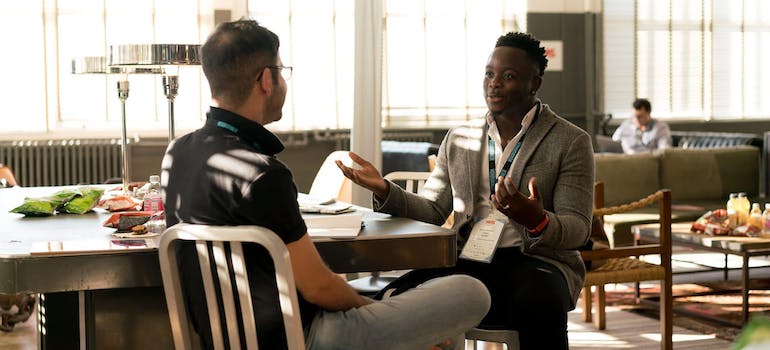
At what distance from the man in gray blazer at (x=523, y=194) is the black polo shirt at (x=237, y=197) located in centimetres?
74

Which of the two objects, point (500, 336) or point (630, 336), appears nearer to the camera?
point (500, 336)

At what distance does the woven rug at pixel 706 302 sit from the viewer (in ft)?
17.4

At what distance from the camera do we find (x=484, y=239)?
308 centimetres

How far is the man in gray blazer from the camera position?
2.94m

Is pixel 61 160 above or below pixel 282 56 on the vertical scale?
below

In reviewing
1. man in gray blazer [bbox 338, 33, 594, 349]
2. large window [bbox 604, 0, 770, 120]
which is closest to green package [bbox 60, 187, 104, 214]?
man in gray blazer [bbox 338, 33, 594, 349]

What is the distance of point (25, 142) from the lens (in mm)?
9570

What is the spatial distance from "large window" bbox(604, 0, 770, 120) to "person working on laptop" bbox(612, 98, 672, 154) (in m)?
1.48

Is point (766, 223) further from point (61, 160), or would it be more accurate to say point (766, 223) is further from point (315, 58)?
point (61, 160)

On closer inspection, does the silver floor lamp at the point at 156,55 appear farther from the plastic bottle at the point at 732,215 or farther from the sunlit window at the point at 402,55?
the sunlit window at the point at 402,55

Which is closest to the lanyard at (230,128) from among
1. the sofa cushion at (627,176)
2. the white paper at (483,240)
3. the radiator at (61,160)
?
the white paper at (483,240)

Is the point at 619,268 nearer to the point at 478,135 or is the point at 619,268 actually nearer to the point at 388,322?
the point at 478,135

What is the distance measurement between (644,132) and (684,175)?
2.65 meters

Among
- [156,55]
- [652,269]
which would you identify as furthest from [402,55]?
[156,55]
